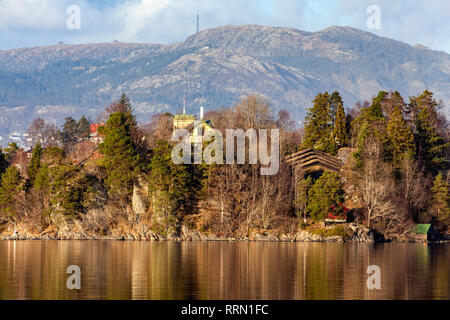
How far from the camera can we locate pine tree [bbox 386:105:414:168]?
9025 cm

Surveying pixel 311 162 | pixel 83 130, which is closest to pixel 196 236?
pixel 311 162

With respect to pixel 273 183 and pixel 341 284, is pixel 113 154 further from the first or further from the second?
pixel 341 284

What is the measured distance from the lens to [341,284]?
41.9 metres

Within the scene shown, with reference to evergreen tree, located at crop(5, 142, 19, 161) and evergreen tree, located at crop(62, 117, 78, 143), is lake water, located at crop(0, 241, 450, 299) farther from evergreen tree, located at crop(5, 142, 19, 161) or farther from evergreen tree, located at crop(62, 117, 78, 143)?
evergreen tree, located at crop(62, 117, 78, 143)

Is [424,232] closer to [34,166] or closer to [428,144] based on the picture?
[428,144]

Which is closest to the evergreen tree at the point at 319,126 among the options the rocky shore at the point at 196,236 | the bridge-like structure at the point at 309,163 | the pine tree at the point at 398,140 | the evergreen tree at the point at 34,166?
the bridge-like structure at the point at 309,163

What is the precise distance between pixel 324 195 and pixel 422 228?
12.9 metres

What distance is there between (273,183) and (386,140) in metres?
18.0

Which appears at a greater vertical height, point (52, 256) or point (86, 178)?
point (86, 178)

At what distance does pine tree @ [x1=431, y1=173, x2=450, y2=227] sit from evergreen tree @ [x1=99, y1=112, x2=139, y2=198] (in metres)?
37.3

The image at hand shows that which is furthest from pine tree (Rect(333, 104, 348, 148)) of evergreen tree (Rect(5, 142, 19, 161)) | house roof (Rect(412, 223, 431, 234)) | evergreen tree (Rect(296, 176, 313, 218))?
evergreen tree (Rect(5, 142, 19, 161))

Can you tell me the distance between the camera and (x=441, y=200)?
8588 cm
